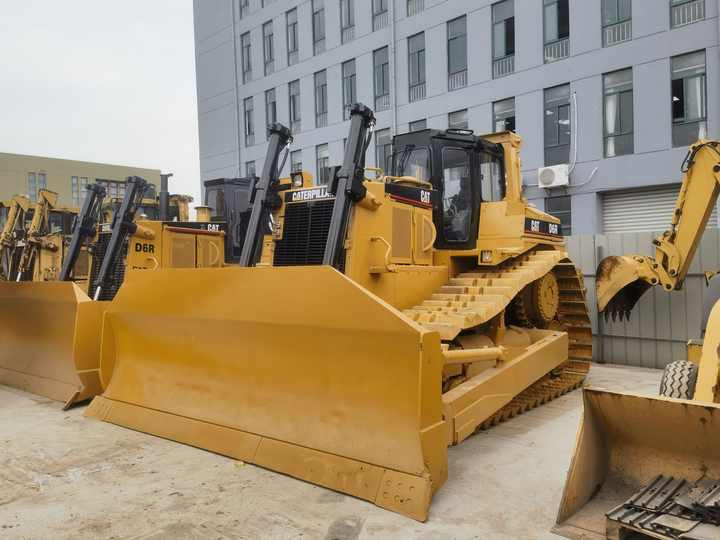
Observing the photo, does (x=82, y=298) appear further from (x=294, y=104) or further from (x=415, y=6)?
(x=294, y=104)

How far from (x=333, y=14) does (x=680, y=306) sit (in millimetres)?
17393

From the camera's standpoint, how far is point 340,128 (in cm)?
2152

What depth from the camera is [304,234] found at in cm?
602

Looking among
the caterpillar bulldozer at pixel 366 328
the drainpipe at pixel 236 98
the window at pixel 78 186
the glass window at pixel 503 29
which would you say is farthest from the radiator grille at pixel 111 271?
the window at pixel 78 186

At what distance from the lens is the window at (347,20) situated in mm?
21125

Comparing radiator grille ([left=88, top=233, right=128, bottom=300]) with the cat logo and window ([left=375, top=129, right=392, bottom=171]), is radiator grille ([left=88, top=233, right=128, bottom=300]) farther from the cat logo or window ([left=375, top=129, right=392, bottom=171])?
window ([left=375, top=129, right=392, bottom=171])

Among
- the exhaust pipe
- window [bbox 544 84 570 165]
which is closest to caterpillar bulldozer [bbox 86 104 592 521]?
the exhaust pipe

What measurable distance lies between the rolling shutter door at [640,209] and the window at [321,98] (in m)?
10.9

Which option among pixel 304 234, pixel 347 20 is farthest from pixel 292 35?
pixel 304 234

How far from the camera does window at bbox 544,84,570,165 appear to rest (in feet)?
52.9

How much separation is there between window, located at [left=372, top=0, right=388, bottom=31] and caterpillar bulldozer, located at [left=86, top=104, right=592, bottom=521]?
14.5 meters

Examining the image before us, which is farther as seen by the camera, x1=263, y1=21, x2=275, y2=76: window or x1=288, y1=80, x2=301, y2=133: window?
x1=263, y1=21, x2=275, y2=76: window

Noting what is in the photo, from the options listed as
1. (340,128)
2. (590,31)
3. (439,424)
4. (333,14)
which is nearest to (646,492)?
(439,424)

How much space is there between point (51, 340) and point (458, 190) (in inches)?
197
